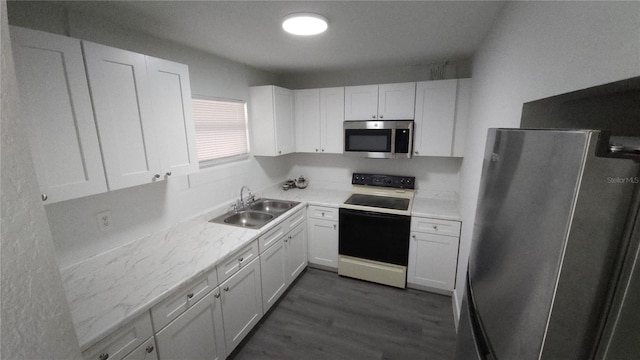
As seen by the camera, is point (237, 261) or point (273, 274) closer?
point (237, 261)

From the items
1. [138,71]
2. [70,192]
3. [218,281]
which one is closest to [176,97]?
[138,71]

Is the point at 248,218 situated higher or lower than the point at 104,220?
lower

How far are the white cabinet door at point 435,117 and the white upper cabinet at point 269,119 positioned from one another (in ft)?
4.92

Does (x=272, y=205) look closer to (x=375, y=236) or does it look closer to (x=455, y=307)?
(x=375, y=236)

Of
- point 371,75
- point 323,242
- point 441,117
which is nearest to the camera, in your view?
point 441,117

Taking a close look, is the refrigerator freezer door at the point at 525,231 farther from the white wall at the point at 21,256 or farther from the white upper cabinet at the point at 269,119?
the white upper cabinet at the point at 269,119

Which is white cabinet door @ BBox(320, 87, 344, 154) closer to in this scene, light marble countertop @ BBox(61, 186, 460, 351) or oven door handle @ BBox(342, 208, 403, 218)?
oven door handle @ BBox(342, 208, 403, 218)

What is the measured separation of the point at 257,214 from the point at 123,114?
58.6 inches

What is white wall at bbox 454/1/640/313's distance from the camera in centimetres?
57

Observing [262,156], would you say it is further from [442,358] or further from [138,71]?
[442,358]

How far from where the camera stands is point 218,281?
1.70 m

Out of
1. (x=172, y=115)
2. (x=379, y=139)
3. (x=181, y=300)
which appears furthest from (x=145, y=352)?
(x=379, y=139)

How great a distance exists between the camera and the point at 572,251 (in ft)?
1.41

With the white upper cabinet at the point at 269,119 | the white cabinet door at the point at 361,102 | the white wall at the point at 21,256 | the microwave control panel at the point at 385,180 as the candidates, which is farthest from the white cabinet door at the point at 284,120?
the white wall at the point at 21,256
